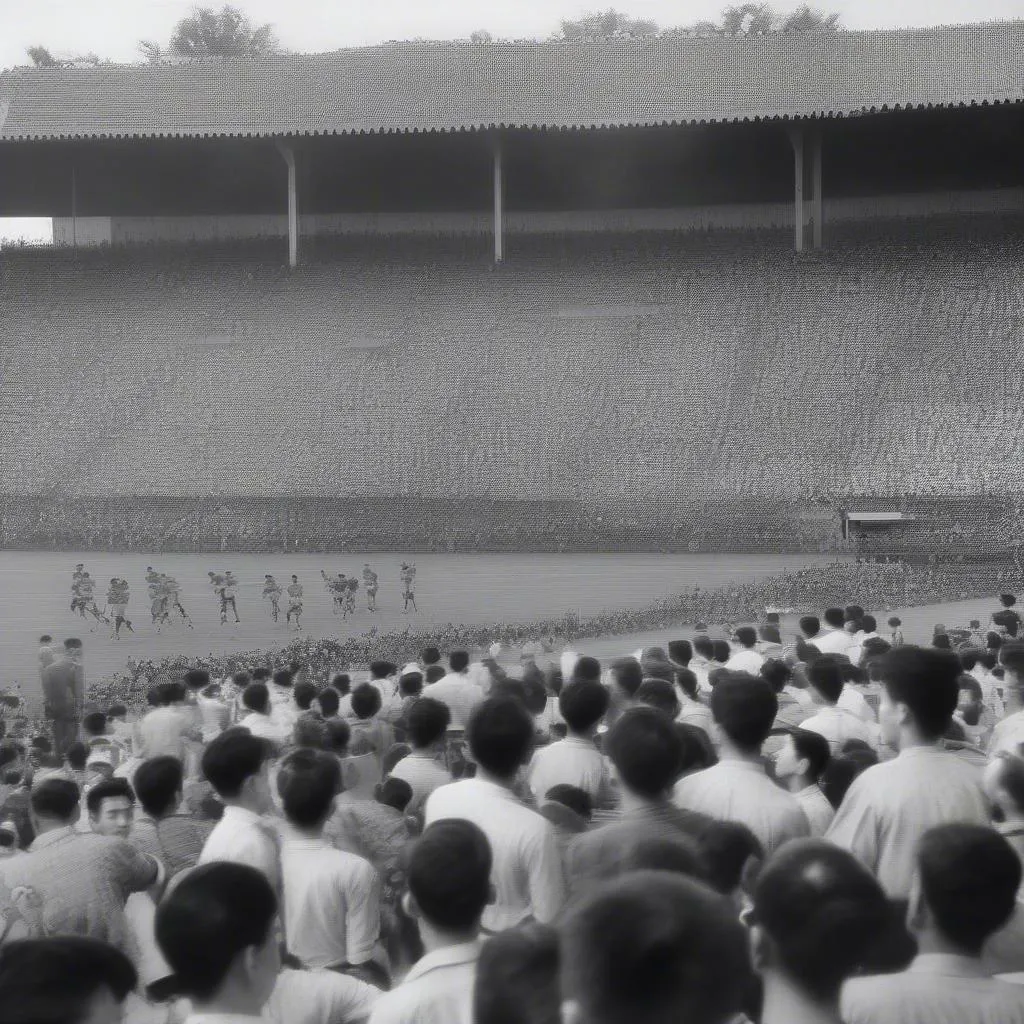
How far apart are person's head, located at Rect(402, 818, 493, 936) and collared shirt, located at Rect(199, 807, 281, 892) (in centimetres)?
121

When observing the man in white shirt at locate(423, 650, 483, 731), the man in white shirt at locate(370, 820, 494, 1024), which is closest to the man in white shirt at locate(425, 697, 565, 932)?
the man in white shirt at locate(370, 820, 494, 1024)

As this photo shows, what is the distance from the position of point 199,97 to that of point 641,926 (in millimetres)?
41493

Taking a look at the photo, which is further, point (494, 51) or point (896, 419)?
point (494, 51)

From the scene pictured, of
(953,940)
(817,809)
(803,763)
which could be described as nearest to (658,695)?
(803,763)

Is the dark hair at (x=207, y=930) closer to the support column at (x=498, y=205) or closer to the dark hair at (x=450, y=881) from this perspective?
the dark hair at (x=450, y=881)

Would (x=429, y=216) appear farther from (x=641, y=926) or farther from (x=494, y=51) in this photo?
(x=641, y=926)

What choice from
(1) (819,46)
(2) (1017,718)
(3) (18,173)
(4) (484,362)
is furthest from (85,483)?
(2) (1017,718)

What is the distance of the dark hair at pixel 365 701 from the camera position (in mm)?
7777

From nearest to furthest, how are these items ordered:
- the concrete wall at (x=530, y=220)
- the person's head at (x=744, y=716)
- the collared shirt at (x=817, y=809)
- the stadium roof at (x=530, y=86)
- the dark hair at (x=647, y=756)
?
the dark hair at (x=647, y=756)
the person's head at (x=744, y=716)
the collared shirt at (x=817, y=809)
the stadium roof at (x=530, y=86)
the concrete wall at (x=530, y=220)

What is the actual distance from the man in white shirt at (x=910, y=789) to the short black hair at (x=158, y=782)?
229 centimetres

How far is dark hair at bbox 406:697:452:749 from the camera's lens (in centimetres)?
624

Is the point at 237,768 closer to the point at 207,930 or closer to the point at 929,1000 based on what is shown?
the point at 207,930

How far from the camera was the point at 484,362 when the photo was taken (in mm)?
35188

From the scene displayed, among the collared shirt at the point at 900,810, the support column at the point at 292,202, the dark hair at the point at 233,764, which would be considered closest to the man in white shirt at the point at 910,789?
the collared shirt at the point at 900,810
